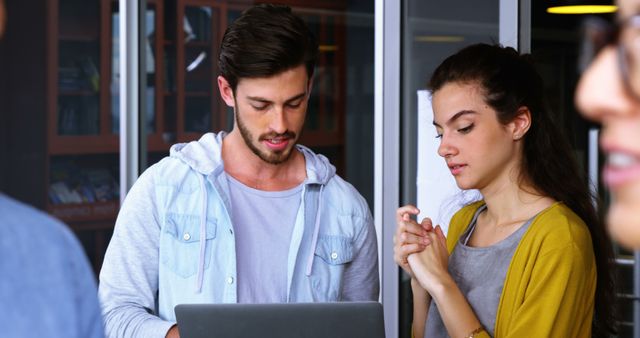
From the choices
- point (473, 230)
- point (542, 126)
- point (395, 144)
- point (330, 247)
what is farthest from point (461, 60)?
point (395, 144)

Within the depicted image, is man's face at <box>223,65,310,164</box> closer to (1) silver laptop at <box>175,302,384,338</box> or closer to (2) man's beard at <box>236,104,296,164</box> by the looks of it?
(2) man's beard at <box>236,104,296,164</box>

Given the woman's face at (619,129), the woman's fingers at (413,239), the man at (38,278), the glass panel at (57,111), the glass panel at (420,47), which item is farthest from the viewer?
the glass panel at (57,111)

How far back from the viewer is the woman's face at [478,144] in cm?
222

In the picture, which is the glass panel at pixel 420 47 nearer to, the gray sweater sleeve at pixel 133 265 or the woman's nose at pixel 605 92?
the gray sweater sleeve at pixel 133 265

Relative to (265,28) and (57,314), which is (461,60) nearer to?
(265,28)

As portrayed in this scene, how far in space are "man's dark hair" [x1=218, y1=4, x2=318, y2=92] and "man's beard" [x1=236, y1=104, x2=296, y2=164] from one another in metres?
0.11

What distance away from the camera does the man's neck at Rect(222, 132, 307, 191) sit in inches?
96.9

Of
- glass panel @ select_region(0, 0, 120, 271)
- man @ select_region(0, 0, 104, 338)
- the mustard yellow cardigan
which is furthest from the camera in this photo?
glass panel @ select_region(0, 0, 120, 271)

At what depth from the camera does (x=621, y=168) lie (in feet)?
2.27

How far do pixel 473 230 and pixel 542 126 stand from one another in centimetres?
30

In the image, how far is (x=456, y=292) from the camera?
84.0 inches

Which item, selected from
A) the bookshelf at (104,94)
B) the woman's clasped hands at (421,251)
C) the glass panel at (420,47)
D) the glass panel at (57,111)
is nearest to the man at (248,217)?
the woman's clasped hands at (421,251)

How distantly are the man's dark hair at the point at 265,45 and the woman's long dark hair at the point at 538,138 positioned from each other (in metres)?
0.34

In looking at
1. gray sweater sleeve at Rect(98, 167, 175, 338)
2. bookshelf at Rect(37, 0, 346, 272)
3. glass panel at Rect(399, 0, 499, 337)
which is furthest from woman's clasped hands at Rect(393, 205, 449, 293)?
bookshelf at Rect(37, 0, 346, 272)
